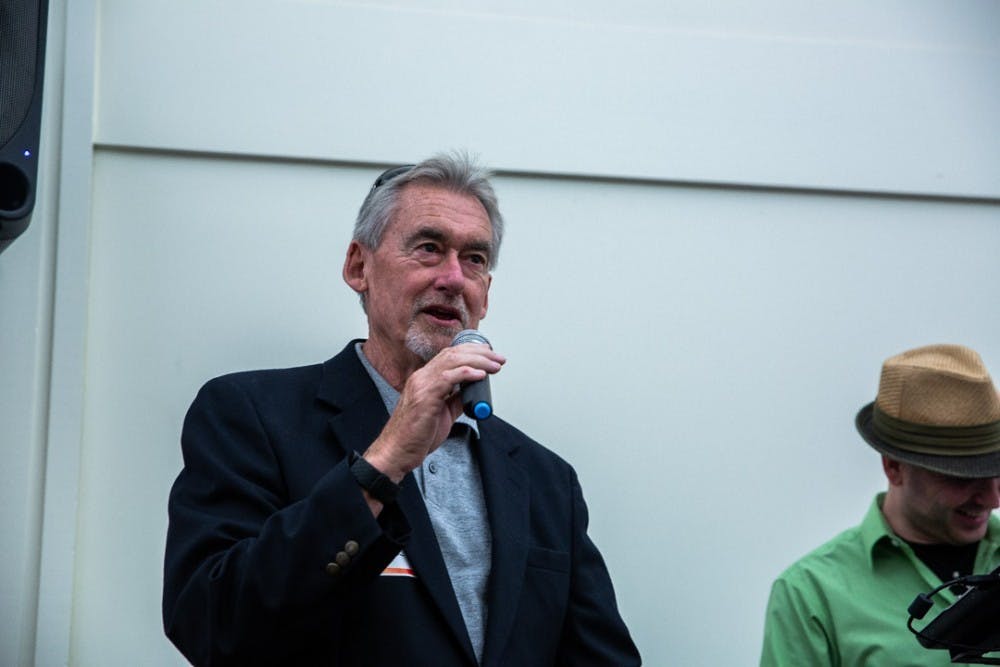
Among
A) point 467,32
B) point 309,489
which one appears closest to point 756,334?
point 467,32

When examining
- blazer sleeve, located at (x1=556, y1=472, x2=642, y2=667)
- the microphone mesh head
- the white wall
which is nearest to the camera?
the microphone mesh head

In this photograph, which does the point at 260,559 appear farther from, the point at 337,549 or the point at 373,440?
the point at 373,440

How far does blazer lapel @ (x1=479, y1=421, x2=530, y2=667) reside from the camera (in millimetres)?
2707

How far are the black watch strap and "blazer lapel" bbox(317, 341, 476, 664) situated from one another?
15cm

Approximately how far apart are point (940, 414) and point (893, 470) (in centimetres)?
16

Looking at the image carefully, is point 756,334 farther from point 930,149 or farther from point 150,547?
point 150,547

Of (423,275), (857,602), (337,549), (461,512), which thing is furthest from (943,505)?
(337,549)

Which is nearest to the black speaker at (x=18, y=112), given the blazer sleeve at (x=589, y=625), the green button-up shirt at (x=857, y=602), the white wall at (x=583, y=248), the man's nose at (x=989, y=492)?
the white wall at (x=583, y=248)

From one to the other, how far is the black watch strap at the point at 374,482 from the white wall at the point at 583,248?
39.0 inches

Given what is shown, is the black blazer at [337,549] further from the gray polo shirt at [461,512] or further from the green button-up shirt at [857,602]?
the green button-up shirt at [857,602]

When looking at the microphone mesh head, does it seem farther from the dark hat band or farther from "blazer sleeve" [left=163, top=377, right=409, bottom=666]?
the dark hat band

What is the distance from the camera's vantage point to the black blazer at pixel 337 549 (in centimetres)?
241

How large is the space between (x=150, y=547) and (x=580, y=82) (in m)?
1.44

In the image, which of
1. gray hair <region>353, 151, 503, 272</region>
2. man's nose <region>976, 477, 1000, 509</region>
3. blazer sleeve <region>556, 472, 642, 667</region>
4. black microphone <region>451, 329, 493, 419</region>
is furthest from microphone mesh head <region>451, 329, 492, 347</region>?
man's nose <region>976, 477, 1000, 509</region>
